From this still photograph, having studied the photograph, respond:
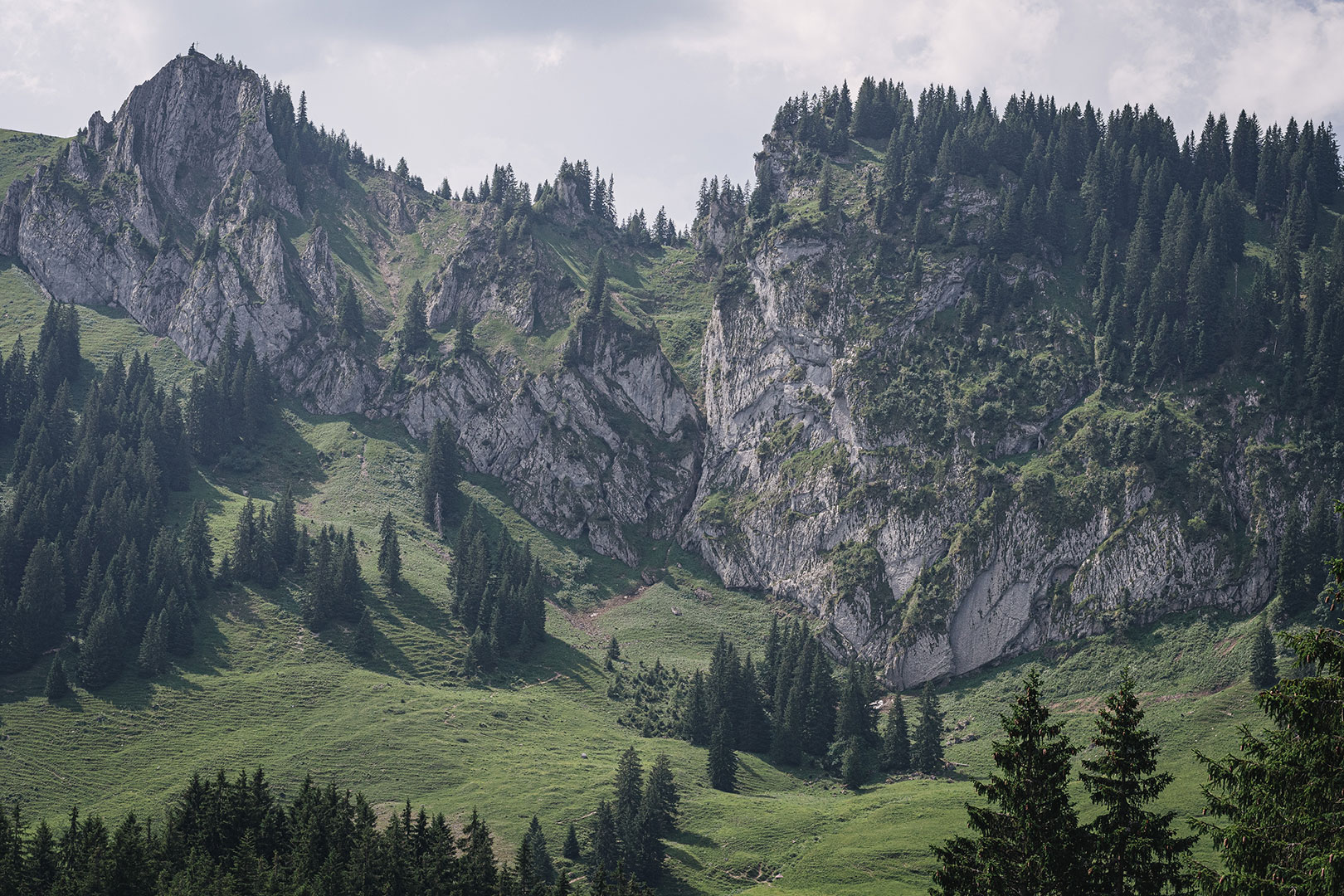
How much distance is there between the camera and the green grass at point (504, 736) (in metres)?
124

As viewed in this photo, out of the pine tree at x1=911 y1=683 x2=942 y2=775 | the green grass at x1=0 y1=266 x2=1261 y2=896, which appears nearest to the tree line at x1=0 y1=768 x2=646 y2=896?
the green grass at x1=0 y1=266 x2=1261 y2=896

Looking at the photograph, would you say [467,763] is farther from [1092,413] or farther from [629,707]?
[1092,413]

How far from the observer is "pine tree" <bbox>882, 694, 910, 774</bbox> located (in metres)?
147

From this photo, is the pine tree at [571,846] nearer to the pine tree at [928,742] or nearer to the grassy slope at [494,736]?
the grassy slope at [494,736]

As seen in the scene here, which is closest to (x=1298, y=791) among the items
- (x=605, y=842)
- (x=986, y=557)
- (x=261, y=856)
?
(x=261, y=856)

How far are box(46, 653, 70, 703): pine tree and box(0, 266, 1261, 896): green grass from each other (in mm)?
1917

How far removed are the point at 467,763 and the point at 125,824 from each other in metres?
57.6

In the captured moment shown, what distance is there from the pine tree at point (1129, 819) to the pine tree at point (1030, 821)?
44.8 inches

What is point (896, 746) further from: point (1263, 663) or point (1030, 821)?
point (1030, 821)

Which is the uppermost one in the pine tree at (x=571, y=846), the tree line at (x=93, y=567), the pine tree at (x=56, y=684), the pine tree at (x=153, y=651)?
the tree line at (x=93, y=567)

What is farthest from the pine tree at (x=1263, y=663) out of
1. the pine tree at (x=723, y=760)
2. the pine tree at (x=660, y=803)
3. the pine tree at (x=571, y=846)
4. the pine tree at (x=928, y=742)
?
the pine tree at (x=571, y=846)

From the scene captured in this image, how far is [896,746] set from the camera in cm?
14762

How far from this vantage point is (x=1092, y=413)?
7180 inches

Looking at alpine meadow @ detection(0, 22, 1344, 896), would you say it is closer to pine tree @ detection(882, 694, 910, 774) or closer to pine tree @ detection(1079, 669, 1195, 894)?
pine tree @ detection(882, 694, 910, 774)
